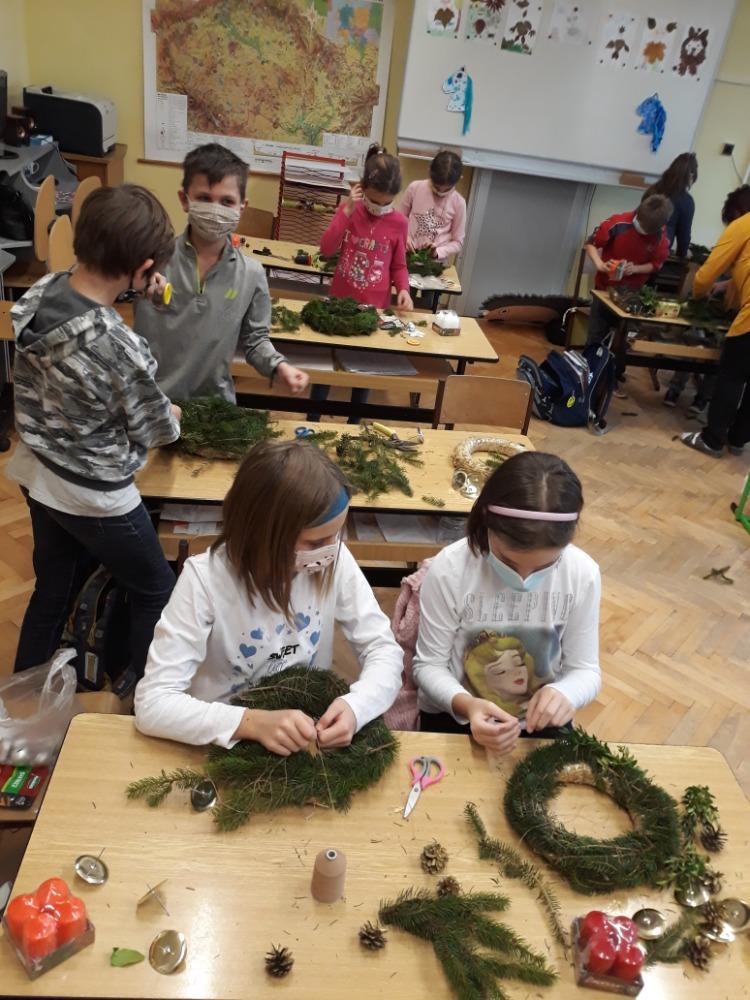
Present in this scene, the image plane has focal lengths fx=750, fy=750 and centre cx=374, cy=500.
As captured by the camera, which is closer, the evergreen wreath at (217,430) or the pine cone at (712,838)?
the pine cone at (712,838)

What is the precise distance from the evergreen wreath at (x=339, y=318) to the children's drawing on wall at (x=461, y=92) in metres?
3.30

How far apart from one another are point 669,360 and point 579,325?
4.32 ft

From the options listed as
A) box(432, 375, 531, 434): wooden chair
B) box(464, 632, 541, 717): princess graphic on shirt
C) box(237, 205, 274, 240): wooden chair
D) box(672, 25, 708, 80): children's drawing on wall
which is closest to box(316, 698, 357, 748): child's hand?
box(464, 632, 541, 717): princess graphic on shirt

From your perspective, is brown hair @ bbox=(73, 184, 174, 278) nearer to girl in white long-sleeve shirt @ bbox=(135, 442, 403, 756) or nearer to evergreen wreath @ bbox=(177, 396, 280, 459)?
girl in white long-sleeve shirt @ bbox=(135, 442, 403, 756)

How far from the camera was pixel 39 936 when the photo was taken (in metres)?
1.01

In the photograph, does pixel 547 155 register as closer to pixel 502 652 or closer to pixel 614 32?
pixel 614 32

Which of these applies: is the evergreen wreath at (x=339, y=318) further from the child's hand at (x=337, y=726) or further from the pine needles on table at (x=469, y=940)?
the pine needles on table at (x=469, y=940)

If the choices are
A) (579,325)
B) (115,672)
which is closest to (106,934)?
(115,672)

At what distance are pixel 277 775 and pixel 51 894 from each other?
15.5 inches

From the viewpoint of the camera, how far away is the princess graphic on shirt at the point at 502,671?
70.2 inches

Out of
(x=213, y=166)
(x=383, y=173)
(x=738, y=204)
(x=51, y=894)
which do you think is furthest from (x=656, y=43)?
(x=51, y=894)

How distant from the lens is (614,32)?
6.09 meters

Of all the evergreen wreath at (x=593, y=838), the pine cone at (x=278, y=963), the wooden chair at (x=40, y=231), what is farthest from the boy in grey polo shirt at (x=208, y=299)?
the pine cone at (x=278, y=963)

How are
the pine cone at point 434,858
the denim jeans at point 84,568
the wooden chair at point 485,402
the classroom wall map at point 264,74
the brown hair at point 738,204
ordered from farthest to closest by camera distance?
the classroom wall map at point 264,74 < the brown hair at point 738,204 < the wooden chair at point 485,402 < the denim jeans at point 84,568 < the pine cone at point 434,858
